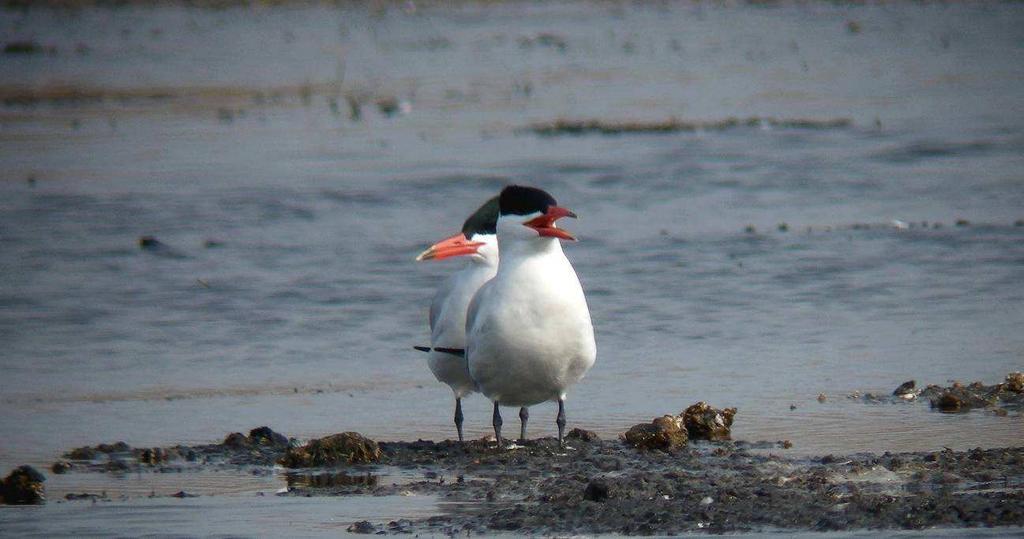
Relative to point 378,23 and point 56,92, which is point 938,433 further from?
point 378,23

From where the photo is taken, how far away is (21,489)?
7.19 metres

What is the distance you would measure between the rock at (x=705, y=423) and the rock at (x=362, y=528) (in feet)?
6.22

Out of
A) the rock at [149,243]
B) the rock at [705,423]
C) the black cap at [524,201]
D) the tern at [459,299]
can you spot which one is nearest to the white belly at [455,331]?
the tern at [459,299]

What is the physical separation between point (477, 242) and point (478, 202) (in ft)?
26.1

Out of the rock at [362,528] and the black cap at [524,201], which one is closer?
the rock at [362,528]

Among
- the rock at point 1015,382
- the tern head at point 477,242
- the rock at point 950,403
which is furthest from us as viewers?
the tern head at point 477,242

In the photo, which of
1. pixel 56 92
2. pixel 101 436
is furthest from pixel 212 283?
pixel 56 92

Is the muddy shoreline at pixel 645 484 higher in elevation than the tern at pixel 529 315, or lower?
lower

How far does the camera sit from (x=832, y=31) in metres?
33.9

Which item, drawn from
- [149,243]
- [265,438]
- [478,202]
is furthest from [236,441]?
[478,202]

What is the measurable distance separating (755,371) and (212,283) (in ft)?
17.3

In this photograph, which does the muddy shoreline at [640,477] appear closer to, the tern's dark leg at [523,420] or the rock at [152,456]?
the rock at [152,456]

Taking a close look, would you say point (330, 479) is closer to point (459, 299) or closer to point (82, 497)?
point (82, 497)

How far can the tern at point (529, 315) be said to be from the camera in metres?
7.77
